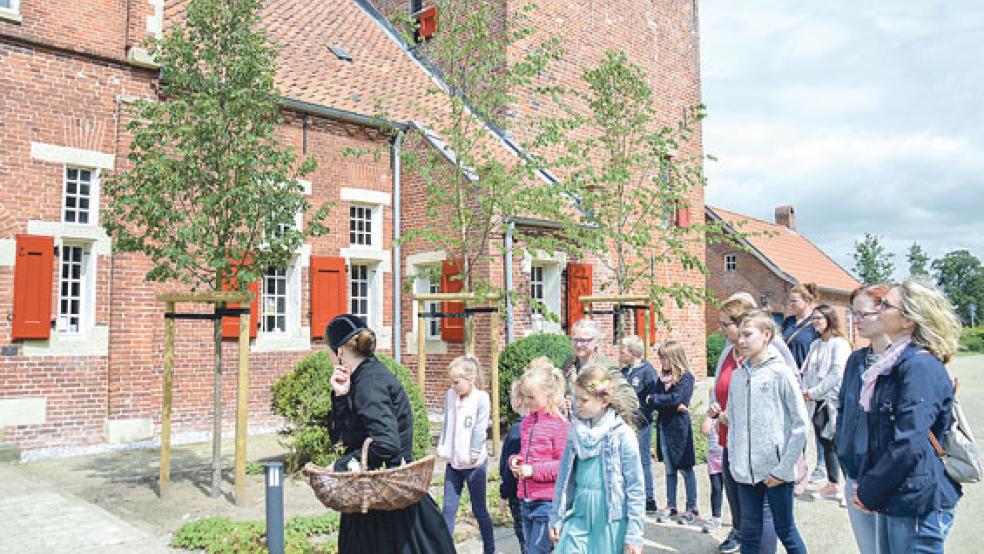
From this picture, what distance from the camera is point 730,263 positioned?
29.9 m

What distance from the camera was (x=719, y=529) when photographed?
585cm

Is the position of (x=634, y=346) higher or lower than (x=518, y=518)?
higher

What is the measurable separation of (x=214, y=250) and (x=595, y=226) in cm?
569

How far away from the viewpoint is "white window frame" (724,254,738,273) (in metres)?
29.7

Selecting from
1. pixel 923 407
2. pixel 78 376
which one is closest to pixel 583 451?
pixel 923 407

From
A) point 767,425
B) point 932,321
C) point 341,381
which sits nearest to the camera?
point 932,321

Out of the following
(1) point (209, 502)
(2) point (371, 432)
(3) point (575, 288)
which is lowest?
(1) point (209, 502)

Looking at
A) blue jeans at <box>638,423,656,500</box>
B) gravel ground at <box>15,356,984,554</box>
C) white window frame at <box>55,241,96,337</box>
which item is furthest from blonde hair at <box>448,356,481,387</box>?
white window frame at <box>55,241,96,337</box>

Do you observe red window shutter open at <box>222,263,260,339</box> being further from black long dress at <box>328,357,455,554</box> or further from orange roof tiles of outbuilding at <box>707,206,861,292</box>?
orange roof tiles of outbuilding at <box>707,206,861,292</box>

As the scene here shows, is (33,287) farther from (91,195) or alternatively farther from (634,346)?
(634,346)

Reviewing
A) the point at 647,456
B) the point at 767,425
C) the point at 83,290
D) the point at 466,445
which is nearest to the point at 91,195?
the point at 83,290

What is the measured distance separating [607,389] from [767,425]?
114 centimetres

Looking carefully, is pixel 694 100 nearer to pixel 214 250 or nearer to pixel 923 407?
pixel 214 250

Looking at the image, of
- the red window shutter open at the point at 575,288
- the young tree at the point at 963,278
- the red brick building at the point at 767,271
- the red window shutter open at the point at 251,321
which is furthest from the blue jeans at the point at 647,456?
the young tree at the point at 963,278
